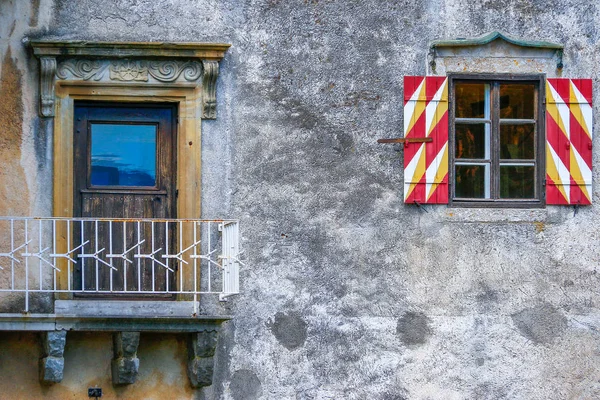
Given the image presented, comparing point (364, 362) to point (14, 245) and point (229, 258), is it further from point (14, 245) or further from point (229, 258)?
point (14, 245)

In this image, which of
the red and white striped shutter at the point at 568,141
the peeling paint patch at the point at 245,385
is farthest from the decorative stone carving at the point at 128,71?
the red and white striped shutter at the point at 568,141

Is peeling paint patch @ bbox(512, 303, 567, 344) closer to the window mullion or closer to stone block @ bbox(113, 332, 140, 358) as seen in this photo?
the window mullion

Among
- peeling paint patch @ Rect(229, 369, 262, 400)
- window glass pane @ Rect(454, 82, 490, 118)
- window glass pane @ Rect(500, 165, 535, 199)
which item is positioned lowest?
peeling paint patch @ Rect(229, 369, 262, 400)

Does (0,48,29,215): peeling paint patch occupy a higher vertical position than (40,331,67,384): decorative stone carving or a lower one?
higher

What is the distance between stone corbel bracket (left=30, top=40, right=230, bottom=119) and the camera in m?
10.6

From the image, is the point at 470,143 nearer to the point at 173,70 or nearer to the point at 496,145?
the point at 496,145

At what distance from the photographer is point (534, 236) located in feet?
36.1

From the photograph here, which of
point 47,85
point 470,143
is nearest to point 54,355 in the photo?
point 47,85

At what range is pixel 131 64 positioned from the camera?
35.2 feet

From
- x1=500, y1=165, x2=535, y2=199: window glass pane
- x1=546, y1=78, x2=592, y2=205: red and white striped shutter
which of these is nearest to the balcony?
x1=500, y1=165, x2=535, y2=199: window glass pane

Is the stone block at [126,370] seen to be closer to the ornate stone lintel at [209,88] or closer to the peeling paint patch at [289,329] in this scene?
the peeling paint patch at [289,329]

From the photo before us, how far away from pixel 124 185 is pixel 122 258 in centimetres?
66

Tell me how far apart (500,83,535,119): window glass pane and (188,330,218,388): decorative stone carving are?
330cm

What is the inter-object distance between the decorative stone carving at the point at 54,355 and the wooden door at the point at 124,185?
0.72 m
